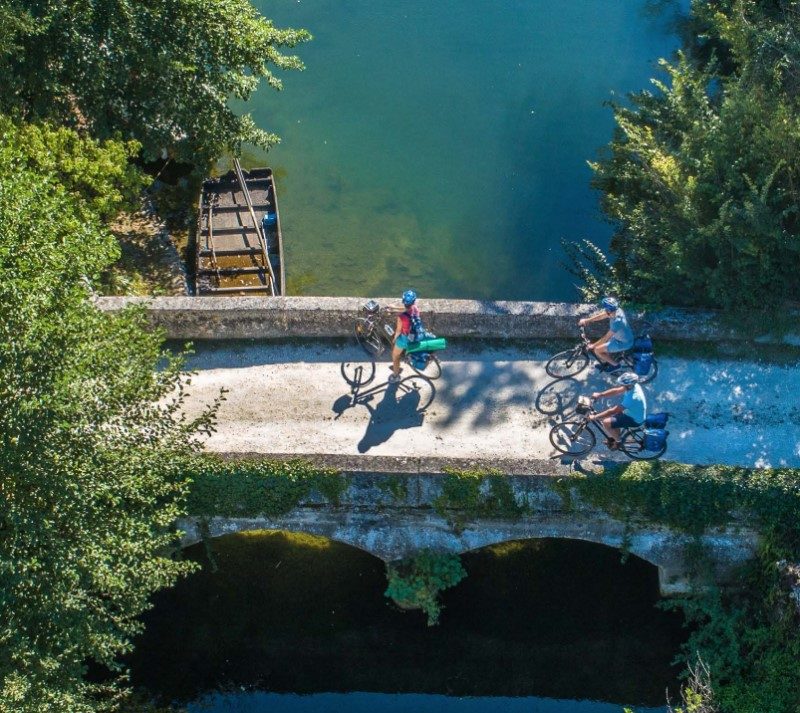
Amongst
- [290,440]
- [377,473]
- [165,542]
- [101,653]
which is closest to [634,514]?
[377,473]

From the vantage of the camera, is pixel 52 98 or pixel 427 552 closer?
pixel 427 552

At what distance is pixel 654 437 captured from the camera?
17.4m

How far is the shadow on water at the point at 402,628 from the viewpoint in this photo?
18984 millimetres

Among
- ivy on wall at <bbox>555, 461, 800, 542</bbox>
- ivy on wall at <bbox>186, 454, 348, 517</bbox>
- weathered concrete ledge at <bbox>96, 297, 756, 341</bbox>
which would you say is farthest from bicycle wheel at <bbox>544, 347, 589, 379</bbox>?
ivy on wall at <bbox>186, 454, 348, 517</bbox>

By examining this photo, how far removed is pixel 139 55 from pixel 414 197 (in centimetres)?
781

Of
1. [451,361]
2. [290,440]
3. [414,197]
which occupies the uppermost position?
[414,197]

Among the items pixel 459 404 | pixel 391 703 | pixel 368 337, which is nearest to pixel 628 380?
pixel 459 404

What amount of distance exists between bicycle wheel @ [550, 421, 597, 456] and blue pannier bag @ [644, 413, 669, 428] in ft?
2.97

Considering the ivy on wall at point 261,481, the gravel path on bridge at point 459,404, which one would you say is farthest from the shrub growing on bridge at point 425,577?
the ivy on wall at point 261,481

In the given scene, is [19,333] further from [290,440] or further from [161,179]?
[161,179]

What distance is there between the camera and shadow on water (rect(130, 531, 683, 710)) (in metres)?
19.0

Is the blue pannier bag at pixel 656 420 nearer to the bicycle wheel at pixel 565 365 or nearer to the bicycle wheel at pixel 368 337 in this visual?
the bicycle wheel at pixel 565 365

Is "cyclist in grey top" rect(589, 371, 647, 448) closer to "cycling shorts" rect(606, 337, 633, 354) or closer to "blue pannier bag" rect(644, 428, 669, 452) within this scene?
"blue pannier bag" rect(644, 428, 669, 452)

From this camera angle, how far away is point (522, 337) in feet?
63.9
